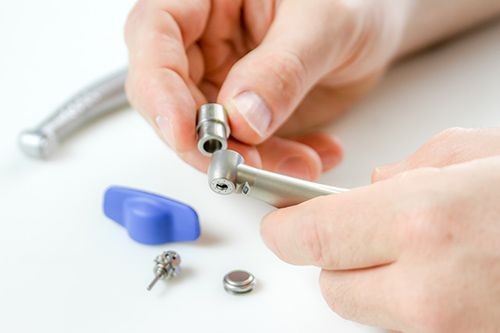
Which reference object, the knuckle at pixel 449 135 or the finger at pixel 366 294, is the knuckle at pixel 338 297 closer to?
the finger at pixel 366 294

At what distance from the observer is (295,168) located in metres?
Result: 0.87

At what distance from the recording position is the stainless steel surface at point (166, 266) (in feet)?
2.31

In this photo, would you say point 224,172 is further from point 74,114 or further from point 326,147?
point 74,114

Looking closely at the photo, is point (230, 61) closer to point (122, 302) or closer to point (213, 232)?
point (213, 232)

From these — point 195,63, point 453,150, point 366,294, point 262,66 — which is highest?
point 195,63

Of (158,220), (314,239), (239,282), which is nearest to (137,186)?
(158,220)

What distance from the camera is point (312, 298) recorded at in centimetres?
68

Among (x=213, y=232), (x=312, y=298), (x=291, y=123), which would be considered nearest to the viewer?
(x=312, y=298)

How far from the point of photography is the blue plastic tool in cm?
75

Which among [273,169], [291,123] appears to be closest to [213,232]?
[273,169]

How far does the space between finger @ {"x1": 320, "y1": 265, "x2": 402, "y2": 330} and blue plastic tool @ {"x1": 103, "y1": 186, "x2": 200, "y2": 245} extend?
19 cm

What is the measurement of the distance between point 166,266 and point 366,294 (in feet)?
0.73

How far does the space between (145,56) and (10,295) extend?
0.31 metres

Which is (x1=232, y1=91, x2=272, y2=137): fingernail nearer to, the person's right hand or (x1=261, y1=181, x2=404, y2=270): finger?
the person's right hand
